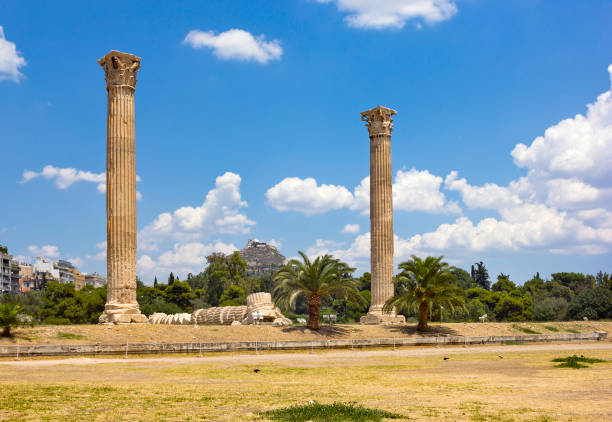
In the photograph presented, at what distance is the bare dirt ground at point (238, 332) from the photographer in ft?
80.2

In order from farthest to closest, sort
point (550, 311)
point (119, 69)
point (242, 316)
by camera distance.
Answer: point (550, 311) → point (242, 316) → point (119, 69)

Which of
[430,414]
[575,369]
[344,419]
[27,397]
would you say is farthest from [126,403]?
[575,369]

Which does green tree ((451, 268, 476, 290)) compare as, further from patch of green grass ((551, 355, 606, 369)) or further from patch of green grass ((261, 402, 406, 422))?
patch of green grass ((261, 402, 406, 422))

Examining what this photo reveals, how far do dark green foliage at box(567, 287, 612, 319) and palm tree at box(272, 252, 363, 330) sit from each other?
81.3 ft

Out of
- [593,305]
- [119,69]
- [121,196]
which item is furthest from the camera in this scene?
[593,305]

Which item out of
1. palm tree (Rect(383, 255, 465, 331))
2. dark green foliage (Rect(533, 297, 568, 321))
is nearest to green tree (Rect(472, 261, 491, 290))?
dark green foliage (Rect(533, 297, 568, 321))

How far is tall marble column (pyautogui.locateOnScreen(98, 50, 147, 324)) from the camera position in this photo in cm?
2911

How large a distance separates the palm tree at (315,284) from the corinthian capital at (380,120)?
397 inches

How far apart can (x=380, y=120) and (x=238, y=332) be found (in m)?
16.9

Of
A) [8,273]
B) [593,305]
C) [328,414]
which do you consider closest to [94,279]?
[8,273]

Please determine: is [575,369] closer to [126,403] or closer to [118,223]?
[126,403]

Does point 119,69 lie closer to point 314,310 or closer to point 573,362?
point 314,310

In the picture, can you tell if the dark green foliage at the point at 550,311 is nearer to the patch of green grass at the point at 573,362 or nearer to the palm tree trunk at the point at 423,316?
the palm tree trunk at the point at 423,316

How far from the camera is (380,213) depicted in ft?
126
